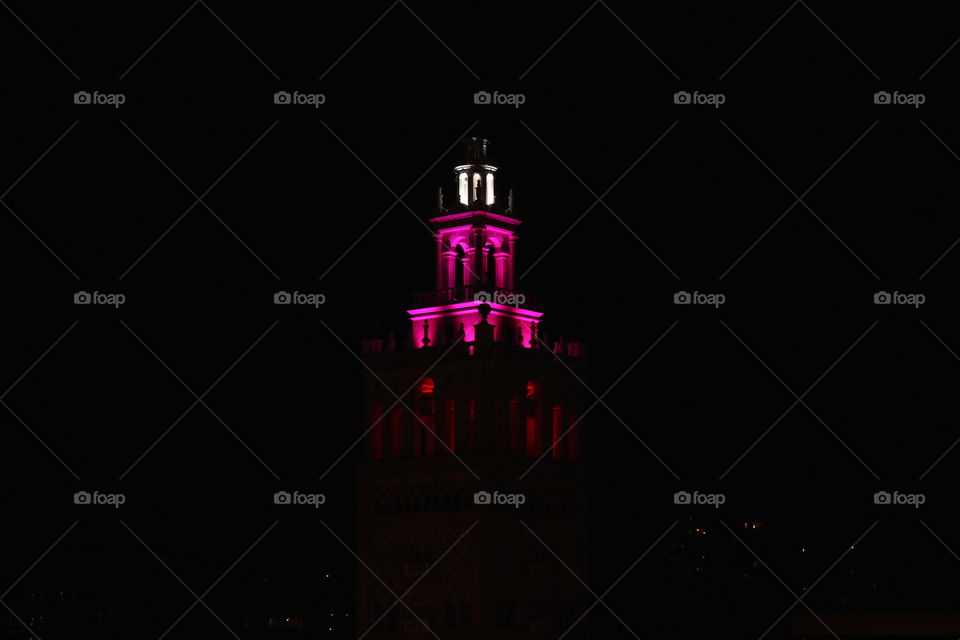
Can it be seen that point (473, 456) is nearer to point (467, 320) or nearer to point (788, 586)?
point (467, 320)

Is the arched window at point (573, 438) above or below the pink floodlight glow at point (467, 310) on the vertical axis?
below

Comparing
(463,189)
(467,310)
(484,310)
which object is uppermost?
(463,189)

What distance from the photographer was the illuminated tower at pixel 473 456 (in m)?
91.7

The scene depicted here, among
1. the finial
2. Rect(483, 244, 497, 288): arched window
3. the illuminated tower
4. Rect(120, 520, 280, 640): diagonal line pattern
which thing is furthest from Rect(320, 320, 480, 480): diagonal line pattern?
Rect(120, 520, 280, 640): diagonal line pattern

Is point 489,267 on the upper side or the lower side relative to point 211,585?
upper

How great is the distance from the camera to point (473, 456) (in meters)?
91.7

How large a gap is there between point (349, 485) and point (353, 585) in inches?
212

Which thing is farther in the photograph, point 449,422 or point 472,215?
point 449,422

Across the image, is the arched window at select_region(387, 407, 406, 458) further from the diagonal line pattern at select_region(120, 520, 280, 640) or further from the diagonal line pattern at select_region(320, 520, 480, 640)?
the diagonal line pattern at select_region(120, 520, 280, 640)

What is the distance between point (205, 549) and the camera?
9250 centimetres

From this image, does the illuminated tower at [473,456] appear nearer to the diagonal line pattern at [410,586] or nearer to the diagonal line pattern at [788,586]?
the diagonal line pattern at [410,586]

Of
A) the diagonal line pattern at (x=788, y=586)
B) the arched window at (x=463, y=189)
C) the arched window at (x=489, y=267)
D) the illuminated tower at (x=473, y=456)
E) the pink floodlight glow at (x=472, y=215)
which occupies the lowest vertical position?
the diagonal line pattern at (x=788, y=586)

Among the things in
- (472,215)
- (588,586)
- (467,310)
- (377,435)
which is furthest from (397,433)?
(588,586)

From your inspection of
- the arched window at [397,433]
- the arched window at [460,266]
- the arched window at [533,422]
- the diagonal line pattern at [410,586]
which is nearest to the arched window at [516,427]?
the arched window at [533,422]
